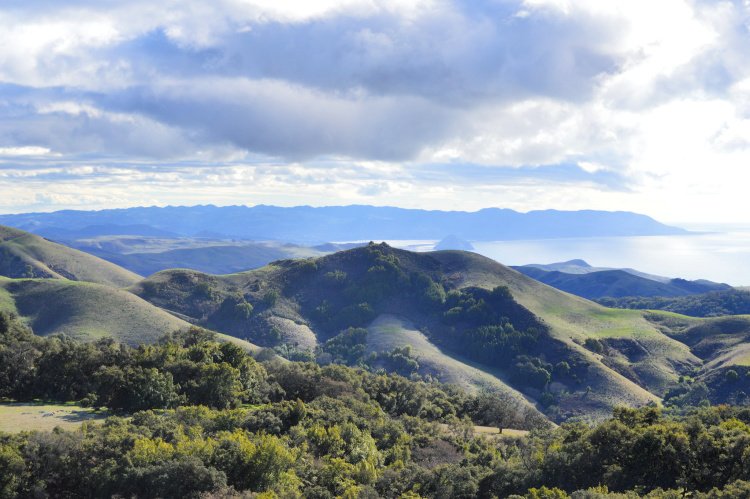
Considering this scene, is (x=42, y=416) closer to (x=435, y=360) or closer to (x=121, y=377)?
(x=121, y=377)

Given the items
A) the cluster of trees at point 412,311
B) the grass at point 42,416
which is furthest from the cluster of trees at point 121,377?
the cluster of trees at point 412,311

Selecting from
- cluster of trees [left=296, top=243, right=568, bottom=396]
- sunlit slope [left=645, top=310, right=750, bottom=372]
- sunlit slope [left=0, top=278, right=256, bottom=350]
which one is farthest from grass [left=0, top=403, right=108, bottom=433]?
sunlit slope [left=645, top=310, right=750, bottom=372]

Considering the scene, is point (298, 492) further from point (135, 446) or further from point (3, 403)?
point (3, 403)

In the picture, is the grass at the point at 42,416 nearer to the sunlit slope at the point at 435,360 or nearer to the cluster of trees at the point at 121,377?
the cluster of trees at the point at 121,377

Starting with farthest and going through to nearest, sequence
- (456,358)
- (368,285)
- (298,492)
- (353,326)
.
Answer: (368,285)
(353,326)
(456,358)
(298,492)

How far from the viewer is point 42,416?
4662 cm

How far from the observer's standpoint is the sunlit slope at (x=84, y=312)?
403 feet

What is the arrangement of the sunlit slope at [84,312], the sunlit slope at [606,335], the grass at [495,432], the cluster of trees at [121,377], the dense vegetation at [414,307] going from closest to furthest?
the cluster of trees at [121,377]
the grass at [495,432]
the sunlit slope at [84,312]
the sunlit slope at [606,335]
the dense vegetation at [414,307]

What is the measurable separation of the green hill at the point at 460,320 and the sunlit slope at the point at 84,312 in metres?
23.2

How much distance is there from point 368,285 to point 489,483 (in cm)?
14129

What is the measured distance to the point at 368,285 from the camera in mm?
179500

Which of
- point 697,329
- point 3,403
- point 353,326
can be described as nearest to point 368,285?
point 353,326

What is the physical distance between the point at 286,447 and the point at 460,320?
12560 cm

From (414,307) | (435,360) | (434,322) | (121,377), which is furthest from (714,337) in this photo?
(121,377)
